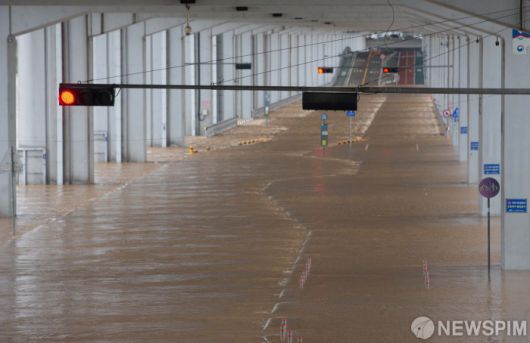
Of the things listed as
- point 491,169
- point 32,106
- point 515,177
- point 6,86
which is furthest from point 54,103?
point 515,177

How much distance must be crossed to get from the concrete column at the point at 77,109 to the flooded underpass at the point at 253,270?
13.3ft

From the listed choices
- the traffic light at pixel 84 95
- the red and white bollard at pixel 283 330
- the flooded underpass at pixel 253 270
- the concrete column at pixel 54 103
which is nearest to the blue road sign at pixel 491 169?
the flooded underpass at pixel 253 270

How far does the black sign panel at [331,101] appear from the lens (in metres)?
23.1

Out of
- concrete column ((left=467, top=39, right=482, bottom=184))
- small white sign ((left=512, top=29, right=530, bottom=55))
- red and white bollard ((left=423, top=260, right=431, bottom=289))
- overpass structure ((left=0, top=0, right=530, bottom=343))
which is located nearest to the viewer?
overpass structure ((left=0, top=0, right=530, bottom=343))

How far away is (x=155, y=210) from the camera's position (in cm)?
3841

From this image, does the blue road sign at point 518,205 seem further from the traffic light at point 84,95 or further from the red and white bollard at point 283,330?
the traffic light at point 84,95

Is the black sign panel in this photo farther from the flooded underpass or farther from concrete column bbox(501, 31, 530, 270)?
concrete column bbox(501, 31, 530, 270)

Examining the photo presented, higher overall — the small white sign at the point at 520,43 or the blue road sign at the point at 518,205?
the small white sign at the point at 520,43

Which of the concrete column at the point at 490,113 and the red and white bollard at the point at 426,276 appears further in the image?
the concrete column at the point at 490,113

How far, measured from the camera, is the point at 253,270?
26.4 metres

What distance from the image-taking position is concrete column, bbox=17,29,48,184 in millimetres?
45062

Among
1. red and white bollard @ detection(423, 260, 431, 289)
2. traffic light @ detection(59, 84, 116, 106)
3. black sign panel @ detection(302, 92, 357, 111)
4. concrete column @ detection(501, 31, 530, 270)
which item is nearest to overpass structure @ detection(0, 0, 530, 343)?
concrete column @ detection(501, 31, 530, 270)

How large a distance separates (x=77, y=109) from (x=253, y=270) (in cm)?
2084

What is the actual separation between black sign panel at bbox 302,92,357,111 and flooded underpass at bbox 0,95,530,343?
11.9ft
